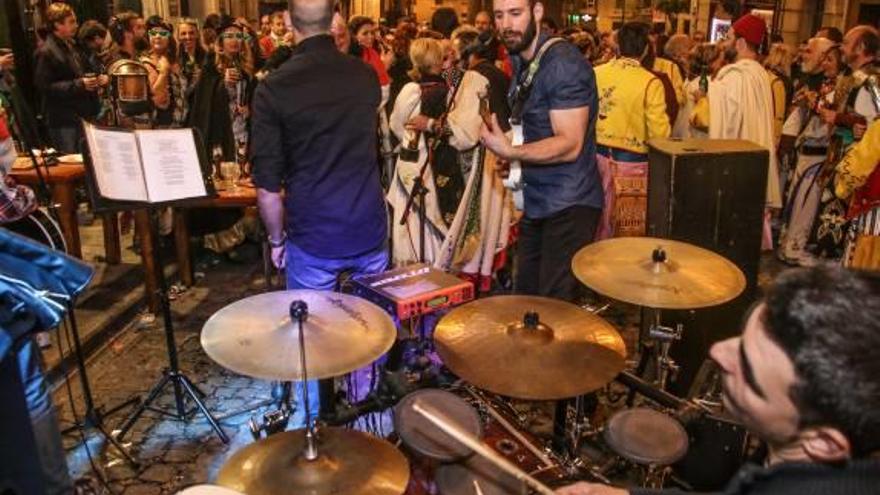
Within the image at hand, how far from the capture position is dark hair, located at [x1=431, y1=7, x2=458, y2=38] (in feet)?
28.5

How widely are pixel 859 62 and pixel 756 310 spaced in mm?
5103

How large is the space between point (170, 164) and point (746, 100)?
4161 mm

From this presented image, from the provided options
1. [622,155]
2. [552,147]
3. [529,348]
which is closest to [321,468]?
[529,348]

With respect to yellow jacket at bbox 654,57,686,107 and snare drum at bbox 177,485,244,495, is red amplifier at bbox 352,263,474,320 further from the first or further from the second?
yellow jacket at bbox 654,57,686,107

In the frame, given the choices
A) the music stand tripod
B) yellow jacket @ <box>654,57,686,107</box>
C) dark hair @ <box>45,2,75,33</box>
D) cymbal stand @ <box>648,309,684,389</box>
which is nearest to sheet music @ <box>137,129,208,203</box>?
the music stand tripod

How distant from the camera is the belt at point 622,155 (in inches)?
203

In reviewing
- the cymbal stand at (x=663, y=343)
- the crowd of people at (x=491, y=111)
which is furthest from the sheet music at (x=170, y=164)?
the cymbal stand at (x=663, y=343)

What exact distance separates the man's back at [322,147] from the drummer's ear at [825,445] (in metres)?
2.36

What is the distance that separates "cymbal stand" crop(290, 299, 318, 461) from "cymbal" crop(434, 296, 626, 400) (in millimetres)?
497

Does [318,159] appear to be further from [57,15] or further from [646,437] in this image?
[57,15]

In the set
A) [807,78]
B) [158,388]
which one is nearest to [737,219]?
[158,388]

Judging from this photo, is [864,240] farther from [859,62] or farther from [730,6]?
[730,6]

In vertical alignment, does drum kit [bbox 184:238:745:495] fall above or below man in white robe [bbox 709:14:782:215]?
below

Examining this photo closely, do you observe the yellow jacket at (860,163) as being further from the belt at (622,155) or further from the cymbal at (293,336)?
the cymbal at (293,336)
